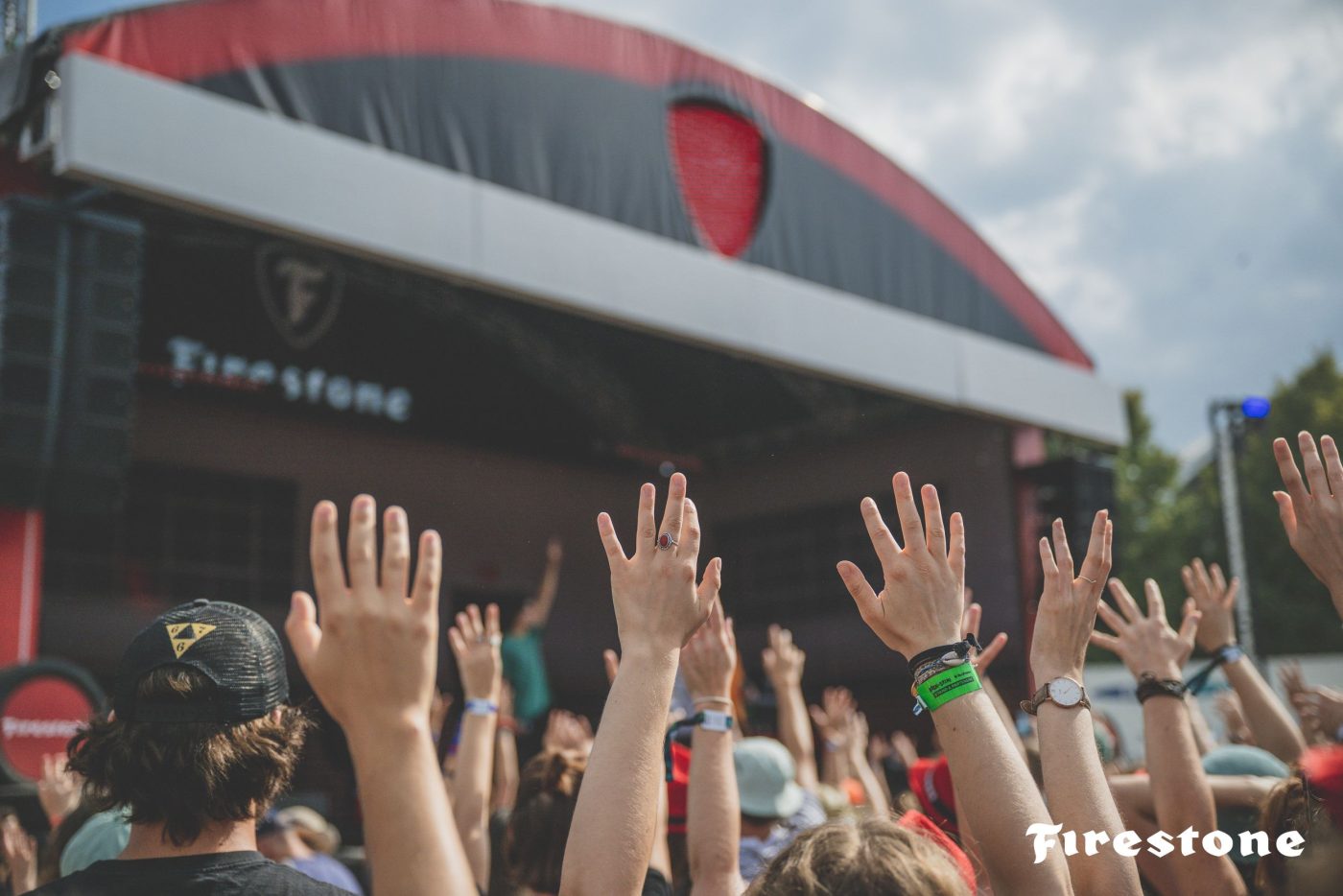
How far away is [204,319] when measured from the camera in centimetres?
1059

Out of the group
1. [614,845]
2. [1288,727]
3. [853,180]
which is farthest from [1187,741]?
[853,180]

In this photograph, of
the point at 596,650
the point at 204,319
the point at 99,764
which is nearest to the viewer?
the point at 99,764

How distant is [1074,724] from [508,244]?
24.0ft

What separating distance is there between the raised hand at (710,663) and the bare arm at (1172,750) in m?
0.78

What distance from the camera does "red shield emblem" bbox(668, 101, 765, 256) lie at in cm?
1034

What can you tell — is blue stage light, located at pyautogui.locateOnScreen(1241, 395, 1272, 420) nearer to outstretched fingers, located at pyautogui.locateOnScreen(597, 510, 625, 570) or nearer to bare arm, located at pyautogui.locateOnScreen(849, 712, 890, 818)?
bare arm, located at pyautogui.locateOnScreen(849, 712, 890, 818)

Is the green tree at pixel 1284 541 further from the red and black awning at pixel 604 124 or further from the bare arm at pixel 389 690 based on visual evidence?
the bare arm at pixel 389 690

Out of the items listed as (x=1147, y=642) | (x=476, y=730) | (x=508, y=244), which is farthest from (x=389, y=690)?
(x=508, y=244)

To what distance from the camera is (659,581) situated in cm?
167

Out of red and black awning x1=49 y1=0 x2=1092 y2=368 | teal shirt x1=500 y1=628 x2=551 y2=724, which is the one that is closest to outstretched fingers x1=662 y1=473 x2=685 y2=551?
red and black awning x1=49 y1=0 x2=1092 y2=368

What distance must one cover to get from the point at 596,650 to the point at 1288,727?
10969 millimetres

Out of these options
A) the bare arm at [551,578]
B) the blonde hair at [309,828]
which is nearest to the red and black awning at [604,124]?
the bare arm at [551,578]

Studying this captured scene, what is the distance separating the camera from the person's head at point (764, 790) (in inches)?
128

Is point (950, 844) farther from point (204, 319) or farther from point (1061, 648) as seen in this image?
point (204, 319)
